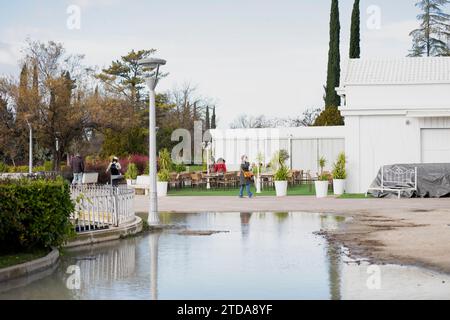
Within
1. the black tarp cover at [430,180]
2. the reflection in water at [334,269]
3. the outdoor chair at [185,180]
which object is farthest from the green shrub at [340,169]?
the reflection in water at [334,269]

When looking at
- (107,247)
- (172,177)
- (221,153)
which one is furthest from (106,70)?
(107,247)

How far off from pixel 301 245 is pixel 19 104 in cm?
3467

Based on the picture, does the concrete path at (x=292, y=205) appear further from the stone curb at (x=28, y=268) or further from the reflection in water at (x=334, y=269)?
the stone curb at (x=28, y=268)

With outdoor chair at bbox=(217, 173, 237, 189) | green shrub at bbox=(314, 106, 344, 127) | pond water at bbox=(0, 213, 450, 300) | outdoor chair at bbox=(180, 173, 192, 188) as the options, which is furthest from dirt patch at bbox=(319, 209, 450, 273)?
green shrub at bbox=(314, 106, 344, 127)

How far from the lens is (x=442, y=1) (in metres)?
59.1

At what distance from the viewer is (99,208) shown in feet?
46.7

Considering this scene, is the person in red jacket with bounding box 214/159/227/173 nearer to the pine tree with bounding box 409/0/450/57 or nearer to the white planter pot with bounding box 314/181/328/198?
the white planter pot with bounding box 314/181/328/198

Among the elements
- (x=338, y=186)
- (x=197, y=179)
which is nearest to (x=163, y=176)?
(x=197, y=179)

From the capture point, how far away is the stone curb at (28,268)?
368 inches

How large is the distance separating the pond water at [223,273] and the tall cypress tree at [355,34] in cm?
3913

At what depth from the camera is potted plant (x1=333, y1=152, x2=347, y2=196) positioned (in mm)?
27391

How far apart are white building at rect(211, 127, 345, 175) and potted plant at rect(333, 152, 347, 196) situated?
27.9ft

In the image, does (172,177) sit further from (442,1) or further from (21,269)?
(442,1)

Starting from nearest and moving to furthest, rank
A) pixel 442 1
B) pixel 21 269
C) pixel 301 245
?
pixel 21 269
pixel 301 245
pixel 442 1
